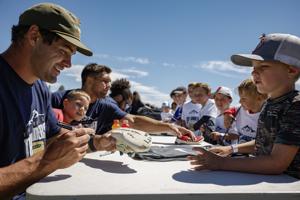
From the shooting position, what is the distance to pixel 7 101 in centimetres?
154

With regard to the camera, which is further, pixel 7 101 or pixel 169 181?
pixel 7 101

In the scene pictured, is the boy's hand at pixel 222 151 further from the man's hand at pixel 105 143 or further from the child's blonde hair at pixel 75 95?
the child's blonde hair at pixel 75 95

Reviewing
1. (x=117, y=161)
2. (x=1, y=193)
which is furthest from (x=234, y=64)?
(x=1, y=193)

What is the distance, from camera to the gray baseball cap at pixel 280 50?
5.05 ft

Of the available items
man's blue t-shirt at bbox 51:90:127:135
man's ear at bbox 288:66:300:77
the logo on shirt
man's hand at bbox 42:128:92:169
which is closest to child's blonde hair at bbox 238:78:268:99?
the logo on shirt

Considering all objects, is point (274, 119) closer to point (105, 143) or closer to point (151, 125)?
point (105, 143)

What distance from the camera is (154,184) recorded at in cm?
112

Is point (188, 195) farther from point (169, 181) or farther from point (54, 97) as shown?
point (54, 97)

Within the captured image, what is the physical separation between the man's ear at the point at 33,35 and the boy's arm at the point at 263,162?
3.83 feet

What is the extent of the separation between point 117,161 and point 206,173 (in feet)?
1.61

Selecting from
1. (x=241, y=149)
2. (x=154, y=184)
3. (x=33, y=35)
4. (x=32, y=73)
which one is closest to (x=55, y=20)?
(x=33, y=35)

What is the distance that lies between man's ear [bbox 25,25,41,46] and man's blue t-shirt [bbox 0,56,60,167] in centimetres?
20

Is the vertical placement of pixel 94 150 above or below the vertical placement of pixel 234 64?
below

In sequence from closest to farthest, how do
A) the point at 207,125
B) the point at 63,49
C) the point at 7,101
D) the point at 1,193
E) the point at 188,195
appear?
the point at 188,195 < the point at 1,193 < the point at 7,101 < the point at 63,49 < the point at 207,125
